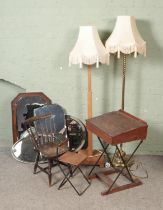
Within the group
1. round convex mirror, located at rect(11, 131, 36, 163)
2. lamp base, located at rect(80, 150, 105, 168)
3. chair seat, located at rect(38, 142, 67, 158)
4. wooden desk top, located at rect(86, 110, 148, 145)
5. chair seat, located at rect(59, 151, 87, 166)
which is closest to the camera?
wooden desk top, located at rect(86, 110, 148, 145)

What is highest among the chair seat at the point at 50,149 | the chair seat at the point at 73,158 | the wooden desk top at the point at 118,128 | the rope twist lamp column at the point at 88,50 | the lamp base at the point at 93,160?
the rope twist lamp column at the point at 88,50

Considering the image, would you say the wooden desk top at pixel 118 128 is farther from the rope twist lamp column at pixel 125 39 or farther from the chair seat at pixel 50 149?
the rope twist lamp column at pixel 125 39

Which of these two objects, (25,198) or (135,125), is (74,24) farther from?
(25,198)

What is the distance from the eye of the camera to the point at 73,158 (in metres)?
3.18

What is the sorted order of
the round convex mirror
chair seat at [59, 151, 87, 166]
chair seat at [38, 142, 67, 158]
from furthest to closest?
the round convex mirror < chair seat at [38, 142, 67, 158] < chair seat at [59, 151, 87, 166]

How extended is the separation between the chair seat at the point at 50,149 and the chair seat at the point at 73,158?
62mm

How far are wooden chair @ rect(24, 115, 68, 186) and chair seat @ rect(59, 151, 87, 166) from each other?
54 millimetres

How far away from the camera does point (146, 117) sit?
392 cm

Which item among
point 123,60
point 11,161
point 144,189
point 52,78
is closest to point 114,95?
point 123,60

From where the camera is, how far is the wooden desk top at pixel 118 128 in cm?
Answer: 295

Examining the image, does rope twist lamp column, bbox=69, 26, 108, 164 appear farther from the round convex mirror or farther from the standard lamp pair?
the round convex mirror

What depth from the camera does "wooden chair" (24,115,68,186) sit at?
10.7ft

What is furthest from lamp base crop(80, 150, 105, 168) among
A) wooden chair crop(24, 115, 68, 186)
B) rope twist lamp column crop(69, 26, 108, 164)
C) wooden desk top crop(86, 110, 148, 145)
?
rope twist lamp column crop(69, 26, 108, 164)

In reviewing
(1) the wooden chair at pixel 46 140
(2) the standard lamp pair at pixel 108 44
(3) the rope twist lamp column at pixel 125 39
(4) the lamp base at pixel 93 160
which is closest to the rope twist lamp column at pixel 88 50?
(2) the standard lamp pair at pixel 108 44
